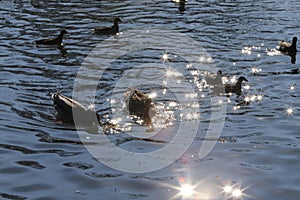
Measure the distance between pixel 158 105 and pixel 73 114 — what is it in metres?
3.15

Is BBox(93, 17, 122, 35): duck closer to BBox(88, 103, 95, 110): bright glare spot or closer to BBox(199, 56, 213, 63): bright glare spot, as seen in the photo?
BBox(199, 56, 213, 63): bright glare spot

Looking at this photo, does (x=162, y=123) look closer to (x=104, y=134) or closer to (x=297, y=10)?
(x=104, y=134)

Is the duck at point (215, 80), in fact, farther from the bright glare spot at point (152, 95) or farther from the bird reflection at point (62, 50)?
the bird reflection at point (62, 50)

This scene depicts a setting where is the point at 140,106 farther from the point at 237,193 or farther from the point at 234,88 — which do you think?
the point at 237,193

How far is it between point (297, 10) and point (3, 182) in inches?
946

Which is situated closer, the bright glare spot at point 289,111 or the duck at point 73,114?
the duck at point 73,114

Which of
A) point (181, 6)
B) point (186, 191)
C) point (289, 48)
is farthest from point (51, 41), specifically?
point (186, 191)

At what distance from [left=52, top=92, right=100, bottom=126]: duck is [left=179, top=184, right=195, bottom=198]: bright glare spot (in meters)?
4.30

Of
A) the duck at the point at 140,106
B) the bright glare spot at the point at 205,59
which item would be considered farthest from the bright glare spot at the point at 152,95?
the bright glare spot at the point at 205,59

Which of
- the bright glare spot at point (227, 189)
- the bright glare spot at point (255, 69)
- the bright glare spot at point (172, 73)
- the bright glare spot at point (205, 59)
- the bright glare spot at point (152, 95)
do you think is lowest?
the bright glare spot at point (227, 189)

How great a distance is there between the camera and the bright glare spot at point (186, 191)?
11637 millimetres

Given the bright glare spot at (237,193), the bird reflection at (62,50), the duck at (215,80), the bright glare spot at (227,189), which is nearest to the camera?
the bright glare spot at (237,193)

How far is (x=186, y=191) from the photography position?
11.8 meters

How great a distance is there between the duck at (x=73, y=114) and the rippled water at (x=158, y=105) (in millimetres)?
319
